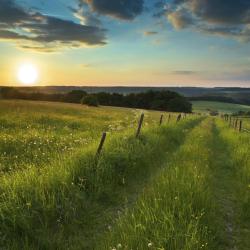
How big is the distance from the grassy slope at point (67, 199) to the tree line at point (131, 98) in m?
107

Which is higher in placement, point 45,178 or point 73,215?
point 45,178

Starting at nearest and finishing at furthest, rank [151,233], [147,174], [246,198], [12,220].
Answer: [151,233]
[12,220]
[246,198]
[147,174]

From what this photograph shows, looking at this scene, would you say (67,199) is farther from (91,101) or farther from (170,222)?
(91,101)

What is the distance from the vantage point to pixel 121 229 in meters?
6.43

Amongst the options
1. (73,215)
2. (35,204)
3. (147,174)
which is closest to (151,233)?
(73,215)

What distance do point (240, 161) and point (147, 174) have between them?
15.1 feet

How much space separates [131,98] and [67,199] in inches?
4832

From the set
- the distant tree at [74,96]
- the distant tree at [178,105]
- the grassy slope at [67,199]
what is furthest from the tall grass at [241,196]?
the distant tree at [178,105]

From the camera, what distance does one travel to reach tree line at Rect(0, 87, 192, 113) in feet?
386

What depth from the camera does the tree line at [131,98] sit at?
118 m

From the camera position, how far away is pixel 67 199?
A: 7457mm

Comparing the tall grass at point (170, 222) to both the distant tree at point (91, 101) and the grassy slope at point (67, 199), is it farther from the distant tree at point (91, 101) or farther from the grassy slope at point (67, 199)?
the distant tree at point (91, 101)

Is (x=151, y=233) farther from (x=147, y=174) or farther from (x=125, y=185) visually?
(x=147, y=174)

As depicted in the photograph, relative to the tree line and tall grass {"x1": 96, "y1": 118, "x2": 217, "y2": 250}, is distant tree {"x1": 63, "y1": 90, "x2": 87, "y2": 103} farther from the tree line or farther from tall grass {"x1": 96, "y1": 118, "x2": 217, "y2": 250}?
tall grass {"x1": 96, "y1": 118, "x2": 217, "y2": 250}
